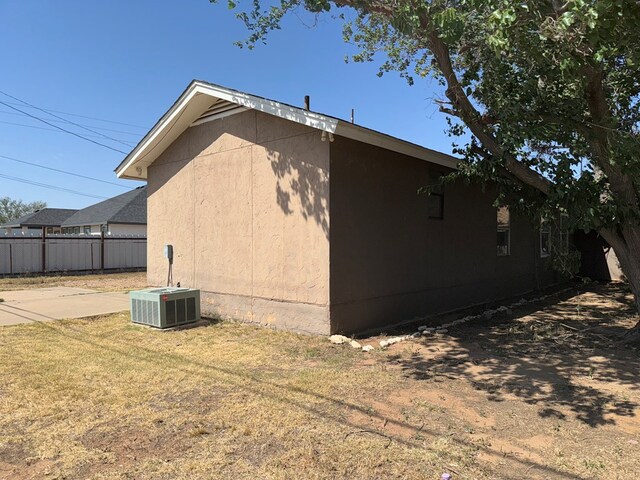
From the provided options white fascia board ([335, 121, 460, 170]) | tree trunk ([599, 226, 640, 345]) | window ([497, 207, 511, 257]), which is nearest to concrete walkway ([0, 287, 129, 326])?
white fascia board ([335, 121, 460, 170])

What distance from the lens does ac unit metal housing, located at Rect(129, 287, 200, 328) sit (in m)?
7.79

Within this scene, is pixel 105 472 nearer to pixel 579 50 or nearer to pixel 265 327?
pixel 265 327

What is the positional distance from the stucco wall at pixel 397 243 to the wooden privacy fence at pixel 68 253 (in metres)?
17.3

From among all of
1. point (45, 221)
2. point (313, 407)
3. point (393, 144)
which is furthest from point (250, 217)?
point (45, 221)

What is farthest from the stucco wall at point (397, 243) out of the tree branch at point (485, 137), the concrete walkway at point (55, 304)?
the concrete walkway at point (55, 304)

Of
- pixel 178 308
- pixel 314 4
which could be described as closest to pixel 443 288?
pixel 178 308

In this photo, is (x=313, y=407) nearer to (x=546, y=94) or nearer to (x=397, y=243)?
(x=397, y=243)

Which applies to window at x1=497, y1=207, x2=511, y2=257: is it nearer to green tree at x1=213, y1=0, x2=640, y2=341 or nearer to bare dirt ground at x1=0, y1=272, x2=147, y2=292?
green tree at x1=213, y1=0, x2=640, y2=341

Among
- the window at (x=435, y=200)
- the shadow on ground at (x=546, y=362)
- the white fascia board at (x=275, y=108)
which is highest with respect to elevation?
the white fascia board at (x=275, y=108)

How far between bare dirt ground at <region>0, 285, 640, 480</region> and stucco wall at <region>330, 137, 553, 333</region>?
93cm

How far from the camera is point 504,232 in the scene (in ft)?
39.6

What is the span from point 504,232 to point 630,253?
5266 mm

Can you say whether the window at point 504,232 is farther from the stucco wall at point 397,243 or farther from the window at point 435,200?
the window at point 435,200

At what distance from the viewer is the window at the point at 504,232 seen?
38.7 ft
